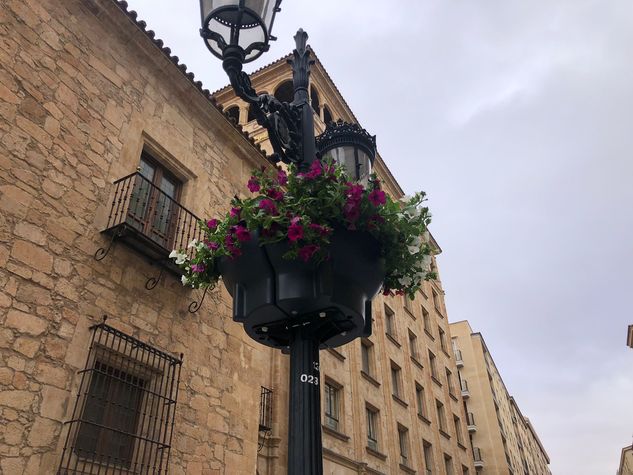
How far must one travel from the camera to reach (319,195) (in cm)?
278

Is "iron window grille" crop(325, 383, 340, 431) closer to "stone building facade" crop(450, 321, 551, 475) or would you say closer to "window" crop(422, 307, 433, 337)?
"window" crop(422, 307, 433, 337)

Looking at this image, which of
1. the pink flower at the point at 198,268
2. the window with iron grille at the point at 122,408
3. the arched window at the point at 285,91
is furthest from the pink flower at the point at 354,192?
the arched window at the point at 285,91

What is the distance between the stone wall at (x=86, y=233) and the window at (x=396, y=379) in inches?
447

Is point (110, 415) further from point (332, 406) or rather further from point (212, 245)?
point (332, 406)

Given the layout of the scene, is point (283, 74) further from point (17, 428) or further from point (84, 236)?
point (17, 428)

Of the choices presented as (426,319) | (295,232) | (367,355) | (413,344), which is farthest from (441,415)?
(295,232)

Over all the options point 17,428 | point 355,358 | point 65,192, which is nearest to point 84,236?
point 65,192

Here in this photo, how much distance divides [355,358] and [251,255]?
47.5 ft

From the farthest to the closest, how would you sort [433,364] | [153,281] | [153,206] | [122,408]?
[433,364], [153,206], [153,281], [122,408]

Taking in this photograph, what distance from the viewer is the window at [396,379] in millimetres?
19797

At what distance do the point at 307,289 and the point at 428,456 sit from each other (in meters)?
20.5

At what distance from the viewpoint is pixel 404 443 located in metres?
18.6

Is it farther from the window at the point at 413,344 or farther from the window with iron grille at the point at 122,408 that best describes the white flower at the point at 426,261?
the window at the point at 413,344

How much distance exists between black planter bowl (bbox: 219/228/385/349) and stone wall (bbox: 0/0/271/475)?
4.05 metres
